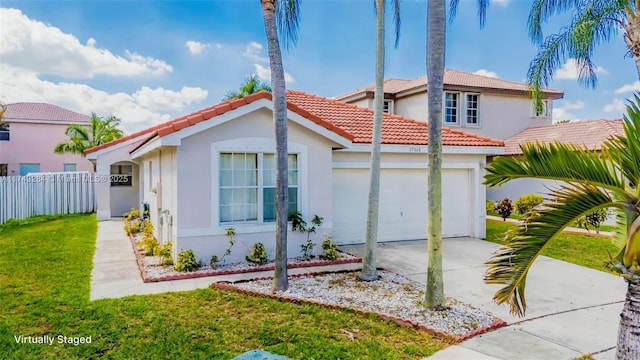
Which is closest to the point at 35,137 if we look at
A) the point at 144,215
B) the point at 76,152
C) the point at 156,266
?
the point at 76,152

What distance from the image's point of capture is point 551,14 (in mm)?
12320

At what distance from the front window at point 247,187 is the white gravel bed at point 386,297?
2.17m

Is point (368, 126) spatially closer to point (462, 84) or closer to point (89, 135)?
point (462, 84)

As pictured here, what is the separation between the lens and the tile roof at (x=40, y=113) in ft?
106

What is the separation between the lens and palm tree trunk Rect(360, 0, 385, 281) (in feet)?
29.0

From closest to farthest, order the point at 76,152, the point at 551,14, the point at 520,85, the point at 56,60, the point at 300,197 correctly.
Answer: the point at 300,197 < the point at 551,14 < the point at 56,60 < the point at 520,85 < the point at 76,152

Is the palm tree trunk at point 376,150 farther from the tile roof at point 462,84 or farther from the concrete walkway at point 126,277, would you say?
the tile roof at point 462,84

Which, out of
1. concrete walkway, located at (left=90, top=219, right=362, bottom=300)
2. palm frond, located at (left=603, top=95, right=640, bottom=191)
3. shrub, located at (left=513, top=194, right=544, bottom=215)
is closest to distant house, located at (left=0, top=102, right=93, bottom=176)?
concrete walkway, located at (left=90, top=219, right=362, bottom=300)

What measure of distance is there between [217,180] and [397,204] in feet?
21.7

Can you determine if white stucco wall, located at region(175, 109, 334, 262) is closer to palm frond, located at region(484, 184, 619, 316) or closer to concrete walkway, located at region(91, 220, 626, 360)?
concrete walkway, located at region(91, 220, 626, 360)

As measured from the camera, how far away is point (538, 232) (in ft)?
14.8

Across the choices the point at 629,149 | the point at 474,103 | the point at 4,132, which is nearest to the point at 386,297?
the point at 629,149

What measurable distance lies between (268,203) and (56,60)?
21096 millimetres

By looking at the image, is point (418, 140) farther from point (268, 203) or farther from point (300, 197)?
point (268, 203)
